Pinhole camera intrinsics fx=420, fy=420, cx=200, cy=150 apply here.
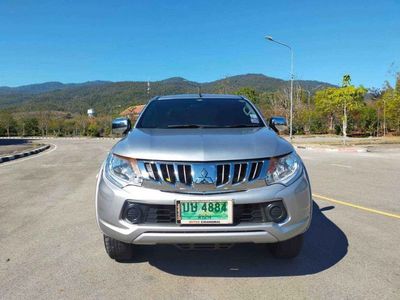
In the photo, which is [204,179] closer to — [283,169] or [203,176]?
[203,176]

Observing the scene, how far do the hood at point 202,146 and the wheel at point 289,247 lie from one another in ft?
2.54

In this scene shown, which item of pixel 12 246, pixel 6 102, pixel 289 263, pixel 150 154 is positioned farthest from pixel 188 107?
pixel 6 102

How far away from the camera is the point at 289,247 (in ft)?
11.8

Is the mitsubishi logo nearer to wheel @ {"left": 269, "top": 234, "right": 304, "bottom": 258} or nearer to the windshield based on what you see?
wheel @ {"left": 269, "top": 234, "right": 304, "bottom": 258}

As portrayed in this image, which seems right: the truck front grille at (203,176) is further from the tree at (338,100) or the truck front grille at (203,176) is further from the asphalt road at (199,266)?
the tree at (338,100)

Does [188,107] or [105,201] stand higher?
[188,107]

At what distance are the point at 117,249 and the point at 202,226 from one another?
94 centimetres

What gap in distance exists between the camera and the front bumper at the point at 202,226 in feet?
10.0

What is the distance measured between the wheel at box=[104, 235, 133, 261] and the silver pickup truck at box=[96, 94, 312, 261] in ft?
0.91

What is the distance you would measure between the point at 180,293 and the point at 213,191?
78 centimetres

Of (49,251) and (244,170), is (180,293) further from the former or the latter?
(49,251)

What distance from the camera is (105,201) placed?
3271 mm

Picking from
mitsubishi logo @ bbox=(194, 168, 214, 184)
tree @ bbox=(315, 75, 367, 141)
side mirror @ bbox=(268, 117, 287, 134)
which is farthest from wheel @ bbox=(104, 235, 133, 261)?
tree @ bbox=(315, 75, 367, 141)

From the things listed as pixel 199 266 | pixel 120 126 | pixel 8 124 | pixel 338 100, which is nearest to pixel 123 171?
pixel 199 266
